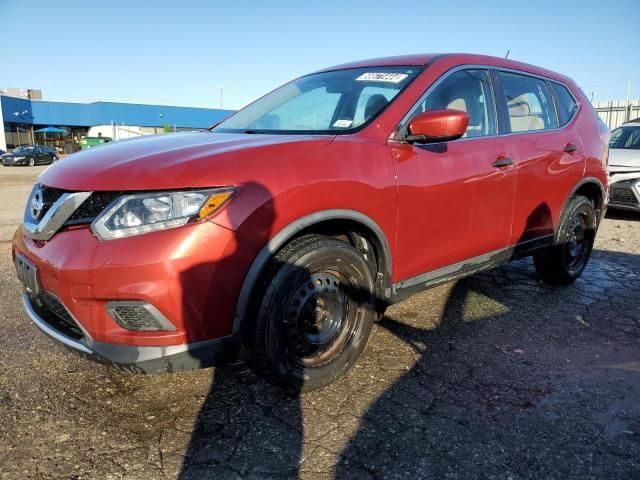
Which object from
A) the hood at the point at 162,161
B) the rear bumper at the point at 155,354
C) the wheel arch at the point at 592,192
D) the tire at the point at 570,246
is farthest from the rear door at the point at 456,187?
the rear bumper at the point at 155,354

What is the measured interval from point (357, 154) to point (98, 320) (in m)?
1.42

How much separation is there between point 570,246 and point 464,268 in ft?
5.55

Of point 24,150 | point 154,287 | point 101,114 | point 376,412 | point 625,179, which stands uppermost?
point 101,114

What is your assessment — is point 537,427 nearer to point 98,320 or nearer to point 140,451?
point 140,451

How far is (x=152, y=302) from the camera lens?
1925mm

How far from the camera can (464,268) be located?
3.17m

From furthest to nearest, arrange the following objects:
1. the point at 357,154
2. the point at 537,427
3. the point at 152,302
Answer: the point at 357,154, the point at 537,427, the point at 152,302

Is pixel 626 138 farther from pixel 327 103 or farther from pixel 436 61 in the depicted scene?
pixel 327 103

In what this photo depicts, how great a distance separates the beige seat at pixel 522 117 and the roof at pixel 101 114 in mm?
43524

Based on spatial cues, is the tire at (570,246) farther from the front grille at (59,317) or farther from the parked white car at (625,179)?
the parked white car at (625,179)

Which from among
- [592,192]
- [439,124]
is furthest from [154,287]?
[592,192]

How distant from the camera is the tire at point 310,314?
2195 mm

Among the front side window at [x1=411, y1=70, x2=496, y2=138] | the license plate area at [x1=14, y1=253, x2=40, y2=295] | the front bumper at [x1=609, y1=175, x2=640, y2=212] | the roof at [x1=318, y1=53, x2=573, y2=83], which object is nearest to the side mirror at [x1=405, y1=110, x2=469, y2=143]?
the front side window at [x1=411, y1=70, x2=496, y2=138]

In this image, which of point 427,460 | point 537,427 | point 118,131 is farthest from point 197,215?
point 118,131
